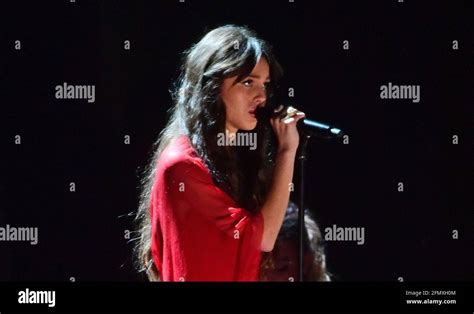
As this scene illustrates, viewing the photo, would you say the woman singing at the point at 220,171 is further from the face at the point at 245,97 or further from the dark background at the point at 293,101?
the dark background at the point at 293,101

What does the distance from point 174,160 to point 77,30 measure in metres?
0.63

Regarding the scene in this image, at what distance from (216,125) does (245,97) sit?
12 cm

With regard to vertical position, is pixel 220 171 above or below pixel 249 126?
below

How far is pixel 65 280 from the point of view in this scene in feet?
7.52

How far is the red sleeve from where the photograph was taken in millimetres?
1938

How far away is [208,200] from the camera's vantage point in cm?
196

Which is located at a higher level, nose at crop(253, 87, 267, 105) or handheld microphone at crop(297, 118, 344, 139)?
nose at crop(253, 87, 267, 105)

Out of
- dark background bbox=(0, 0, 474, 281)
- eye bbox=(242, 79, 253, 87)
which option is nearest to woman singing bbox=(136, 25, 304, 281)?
eye bbox=(242, 79, 253, 87)

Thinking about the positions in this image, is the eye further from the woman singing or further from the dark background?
the dark background

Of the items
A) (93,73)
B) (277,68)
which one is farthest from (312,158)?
(93,73)

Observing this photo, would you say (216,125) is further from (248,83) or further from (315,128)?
(315,128)

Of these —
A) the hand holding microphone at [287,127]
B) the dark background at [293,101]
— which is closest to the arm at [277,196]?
the hand holding microphone at [287,127]

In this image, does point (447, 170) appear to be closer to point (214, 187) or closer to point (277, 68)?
point (277, 68)

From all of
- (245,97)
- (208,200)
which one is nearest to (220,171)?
(208,200)
